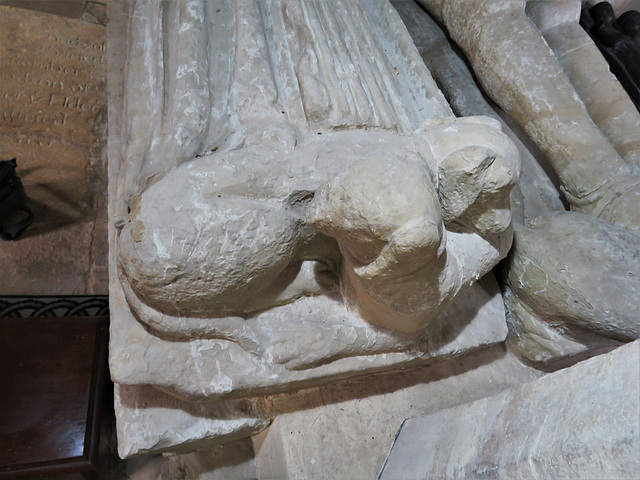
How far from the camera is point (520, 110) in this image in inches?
56.3

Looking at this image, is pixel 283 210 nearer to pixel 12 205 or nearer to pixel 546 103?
pixel 546 103

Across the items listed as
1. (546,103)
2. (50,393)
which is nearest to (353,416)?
(50,393)

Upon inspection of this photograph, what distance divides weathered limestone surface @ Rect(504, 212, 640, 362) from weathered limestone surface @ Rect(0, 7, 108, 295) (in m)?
1.60

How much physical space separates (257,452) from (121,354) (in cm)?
59

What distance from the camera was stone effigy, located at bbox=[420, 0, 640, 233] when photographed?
127 cm

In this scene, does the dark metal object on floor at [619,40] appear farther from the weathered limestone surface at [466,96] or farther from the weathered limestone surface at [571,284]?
the weathered limestone surface at [571,284]

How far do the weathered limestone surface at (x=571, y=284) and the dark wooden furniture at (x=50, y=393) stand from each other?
1347 millimetres

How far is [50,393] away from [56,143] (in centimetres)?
110

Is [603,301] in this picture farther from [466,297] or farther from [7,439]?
[7,439]

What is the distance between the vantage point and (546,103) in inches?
54.4

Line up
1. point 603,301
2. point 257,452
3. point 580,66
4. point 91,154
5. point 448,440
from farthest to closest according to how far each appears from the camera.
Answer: point 91,154, point 580,66, point 257,452, point 603,301, point 448,440

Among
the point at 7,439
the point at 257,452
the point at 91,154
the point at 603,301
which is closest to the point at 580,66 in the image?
the point at 603,301

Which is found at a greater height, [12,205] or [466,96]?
[466,96]

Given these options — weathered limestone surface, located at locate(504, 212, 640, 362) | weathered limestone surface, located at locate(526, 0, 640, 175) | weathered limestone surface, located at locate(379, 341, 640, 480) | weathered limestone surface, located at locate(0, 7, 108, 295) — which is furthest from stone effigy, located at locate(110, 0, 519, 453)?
weathered limestone surface, located at locate(0, 7, 108, 295)
